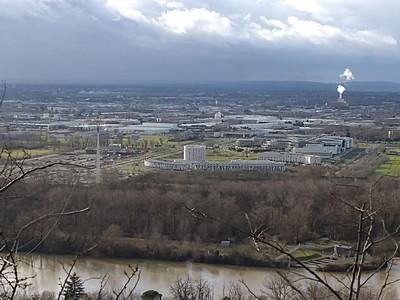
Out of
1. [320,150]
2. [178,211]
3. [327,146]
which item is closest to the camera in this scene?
[178,211]

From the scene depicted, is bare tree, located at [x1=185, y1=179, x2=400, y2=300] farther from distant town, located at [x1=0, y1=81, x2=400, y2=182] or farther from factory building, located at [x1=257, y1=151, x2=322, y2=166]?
factory building, located at [x1=257, y1=151, x2=322, y2=166]

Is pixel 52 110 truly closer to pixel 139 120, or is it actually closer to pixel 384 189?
pixel 139 120

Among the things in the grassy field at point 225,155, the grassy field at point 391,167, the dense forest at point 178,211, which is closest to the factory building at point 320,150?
the grassy field at point 225,155

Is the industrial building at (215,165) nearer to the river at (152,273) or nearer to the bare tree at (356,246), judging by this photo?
the river at (152,273)

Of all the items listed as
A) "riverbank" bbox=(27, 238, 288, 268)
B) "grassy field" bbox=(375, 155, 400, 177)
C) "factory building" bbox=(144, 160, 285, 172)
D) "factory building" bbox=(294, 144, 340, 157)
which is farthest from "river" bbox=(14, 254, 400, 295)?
"factory building" bbox=(294, 144, 340, 157)

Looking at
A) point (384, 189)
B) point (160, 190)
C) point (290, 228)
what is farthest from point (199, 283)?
point (384, 189)

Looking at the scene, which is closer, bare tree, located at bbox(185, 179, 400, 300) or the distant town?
bare tree, located at bbox(185, 179, 400, 300)

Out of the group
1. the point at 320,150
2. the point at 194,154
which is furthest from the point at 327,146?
the point at 194,154

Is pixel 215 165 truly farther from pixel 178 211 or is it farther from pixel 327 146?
pixel 327 146
